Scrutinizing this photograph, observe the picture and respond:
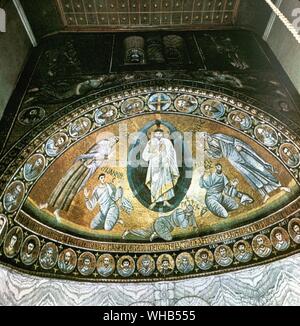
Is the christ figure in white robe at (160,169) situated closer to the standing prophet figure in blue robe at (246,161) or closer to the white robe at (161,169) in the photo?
the white robe at (161,169)

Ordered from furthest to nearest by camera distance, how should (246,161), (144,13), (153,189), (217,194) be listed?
(144,13)
(153,189)
(217,194)
(246,161)

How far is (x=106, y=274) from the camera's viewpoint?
5.83 metres

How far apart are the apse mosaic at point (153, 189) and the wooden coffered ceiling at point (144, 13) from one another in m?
2.09

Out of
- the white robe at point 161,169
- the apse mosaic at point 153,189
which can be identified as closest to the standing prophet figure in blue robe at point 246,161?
the apse mosaic at point 153,189

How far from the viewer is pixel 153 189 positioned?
6406 mm

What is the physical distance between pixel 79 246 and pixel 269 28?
5.57 metres

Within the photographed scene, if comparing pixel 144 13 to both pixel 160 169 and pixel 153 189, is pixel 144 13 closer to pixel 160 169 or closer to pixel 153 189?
pixel 160 169

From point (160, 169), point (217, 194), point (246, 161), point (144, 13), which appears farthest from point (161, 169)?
point (144, 13)

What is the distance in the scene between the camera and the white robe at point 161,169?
6395mm

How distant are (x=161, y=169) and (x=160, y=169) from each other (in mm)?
19

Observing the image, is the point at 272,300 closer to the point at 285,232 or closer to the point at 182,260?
the point at 285,232

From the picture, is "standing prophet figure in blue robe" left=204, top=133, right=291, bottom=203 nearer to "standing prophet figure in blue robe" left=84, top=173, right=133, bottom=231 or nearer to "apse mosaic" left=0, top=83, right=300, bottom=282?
"apse mosaic" left=0, top=83, right=300, bottom=282

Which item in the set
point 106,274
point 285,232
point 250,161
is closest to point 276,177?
point 250,161

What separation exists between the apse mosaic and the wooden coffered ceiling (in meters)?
2.09
